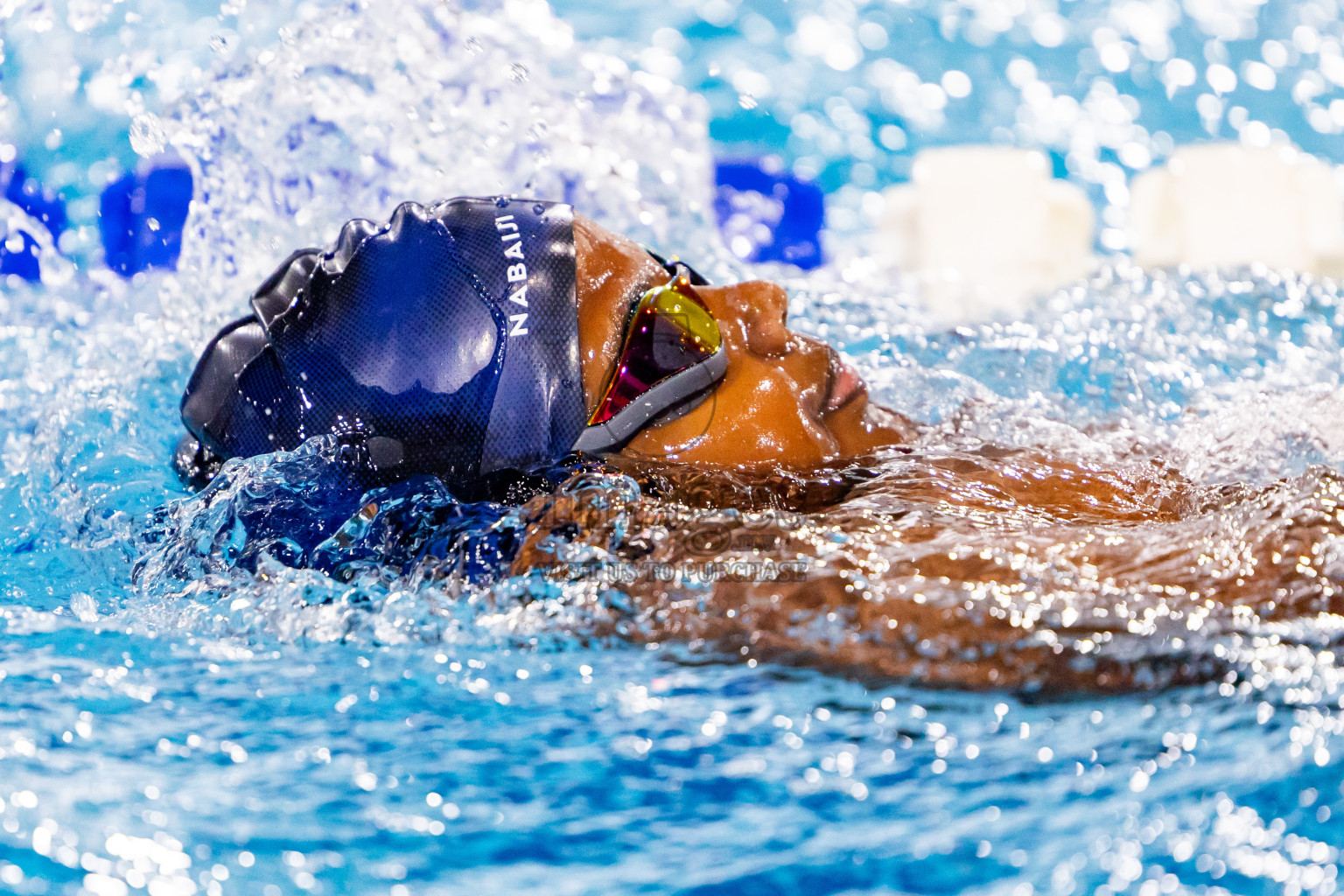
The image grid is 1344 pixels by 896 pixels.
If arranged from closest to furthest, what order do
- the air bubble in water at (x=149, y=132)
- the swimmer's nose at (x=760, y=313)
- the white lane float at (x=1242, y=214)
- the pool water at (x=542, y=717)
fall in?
the pool water at (x=542, y=717) → the swimmer's nose at (x=760, y=313) → the air bubble in water at (x=149, y=132) → the white lane float at (x=1242, y=214)

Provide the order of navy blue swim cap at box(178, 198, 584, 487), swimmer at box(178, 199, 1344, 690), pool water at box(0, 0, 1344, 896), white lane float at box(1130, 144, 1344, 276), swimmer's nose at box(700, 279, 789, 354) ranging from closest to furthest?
pool water at box(0, 0, 1344, 896) < swimmer at box(178, 199, 1344, 690) < navy blue swim cap at box(178, 198, 584, 487) < swimmer's nose at box(700, 279, 789, 354) < white lane float at box(1130, 144, 1344, 276)

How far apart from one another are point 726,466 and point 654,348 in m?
0.22

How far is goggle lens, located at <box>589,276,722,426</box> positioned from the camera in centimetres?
183

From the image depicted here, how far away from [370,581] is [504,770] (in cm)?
44

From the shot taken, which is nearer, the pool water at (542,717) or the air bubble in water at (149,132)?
the pool water at (542,717)

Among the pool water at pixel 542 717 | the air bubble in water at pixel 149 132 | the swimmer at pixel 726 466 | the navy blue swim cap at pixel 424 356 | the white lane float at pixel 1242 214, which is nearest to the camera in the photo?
the pool water at pixel 542 717

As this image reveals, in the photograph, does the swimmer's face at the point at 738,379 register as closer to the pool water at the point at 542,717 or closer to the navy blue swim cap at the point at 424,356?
the navy blue swim cap at the point at 424,356

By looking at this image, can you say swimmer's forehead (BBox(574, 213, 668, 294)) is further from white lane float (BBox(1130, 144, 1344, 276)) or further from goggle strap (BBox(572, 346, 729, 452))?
white lane float (BBox(1130, 144, 1344, 276))

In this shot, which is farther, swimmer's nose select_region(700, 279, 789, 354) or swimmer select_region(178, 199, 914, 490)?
swimmer's nose select_region(700, 279, 789, 354)

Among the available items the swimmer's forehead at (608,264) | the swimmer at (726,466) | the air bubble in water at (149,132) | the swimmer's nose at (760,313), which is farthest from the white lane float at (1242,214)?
the air bubble in water at (149,132)

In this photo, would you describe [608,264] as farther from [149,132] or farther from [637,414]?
[149,132]

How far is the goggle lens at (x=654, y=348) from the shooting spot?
1834 millimetres

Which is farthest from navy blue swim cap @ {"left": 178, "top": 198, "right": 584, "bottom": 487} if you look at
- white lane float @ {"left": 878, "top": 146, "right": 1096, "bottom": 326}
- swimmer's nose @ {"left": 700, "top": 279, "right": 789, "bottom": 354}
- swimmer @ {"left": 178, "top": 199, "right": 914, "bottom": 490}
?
white lane float @ {"left": 878, "top": 146, "right": 1096, "bottom": 326}

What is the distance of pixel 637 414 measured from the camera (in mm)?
1830
